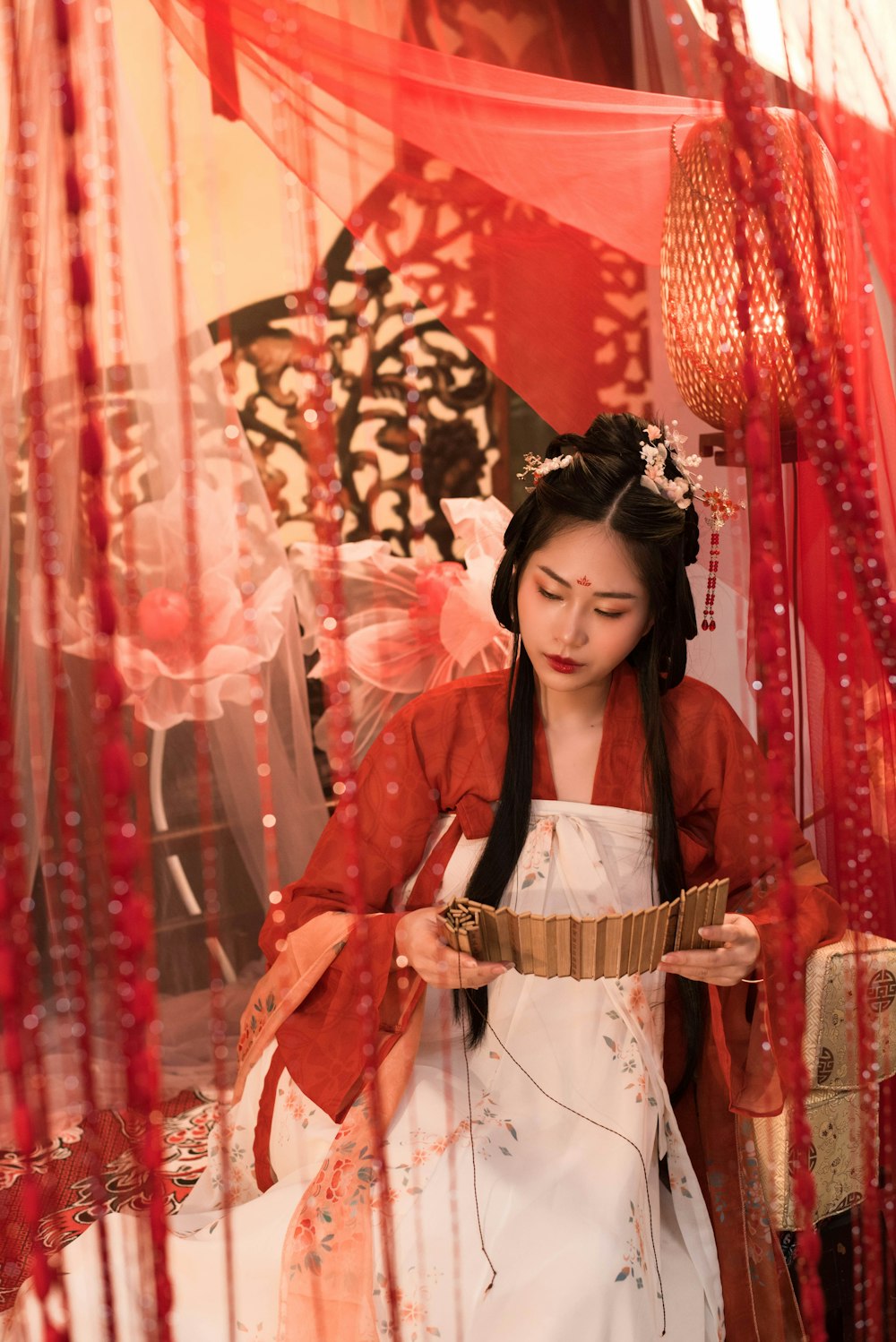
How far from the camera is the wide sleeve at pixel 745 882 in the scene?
5.21 ft

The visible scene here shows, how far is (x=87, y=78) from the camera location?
50.6 inches

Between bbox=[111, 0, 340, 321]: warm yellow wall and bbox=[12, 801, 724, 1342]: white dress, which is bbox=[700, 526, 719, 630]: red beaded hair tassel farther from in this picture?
bbox=[111, 0, 340, 321]: warm yellow wall

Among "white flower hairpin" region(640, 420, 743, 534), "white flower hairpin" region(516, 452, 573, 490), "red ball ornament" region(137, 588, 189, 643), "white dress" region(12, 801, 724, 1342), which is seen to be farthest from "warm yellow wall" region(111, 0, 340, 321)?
"white dress" region(12, 801, 724, 1342)

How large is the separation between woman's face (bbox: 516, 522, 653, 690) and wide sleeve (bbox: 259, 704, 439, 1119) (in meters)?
0.27

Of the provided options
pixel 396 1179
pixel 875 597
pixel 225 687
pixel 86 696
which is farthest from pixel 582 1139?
pixel 225 687

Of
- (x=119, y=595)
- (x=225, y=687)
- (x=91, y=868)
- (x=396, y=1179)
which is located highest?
(x=119, y=595)

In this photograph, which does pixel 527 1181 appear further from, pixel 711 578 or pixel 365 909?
pixel 711 578

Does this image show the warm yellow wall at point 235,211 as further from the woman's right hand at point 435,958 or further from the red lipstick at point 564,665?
the woman's right hand at point 435,958

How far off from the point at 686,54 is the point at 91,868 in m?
1.06

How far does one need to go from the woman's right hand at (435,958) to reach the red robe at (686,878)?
43 millimetres

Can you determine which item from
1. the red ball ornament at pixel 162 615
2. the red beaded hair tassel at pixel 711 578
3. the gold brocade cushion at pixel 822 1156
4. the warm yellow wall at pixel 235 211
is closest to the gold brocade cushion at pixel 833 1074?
the gold brocade cushion at pixel 822 1156

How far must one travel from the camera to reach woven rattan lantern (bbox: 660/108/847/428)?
1433mm

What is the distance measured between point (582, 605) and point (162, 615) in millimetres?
809

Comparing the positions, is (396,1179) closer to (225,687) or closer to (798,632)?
(798,632)
